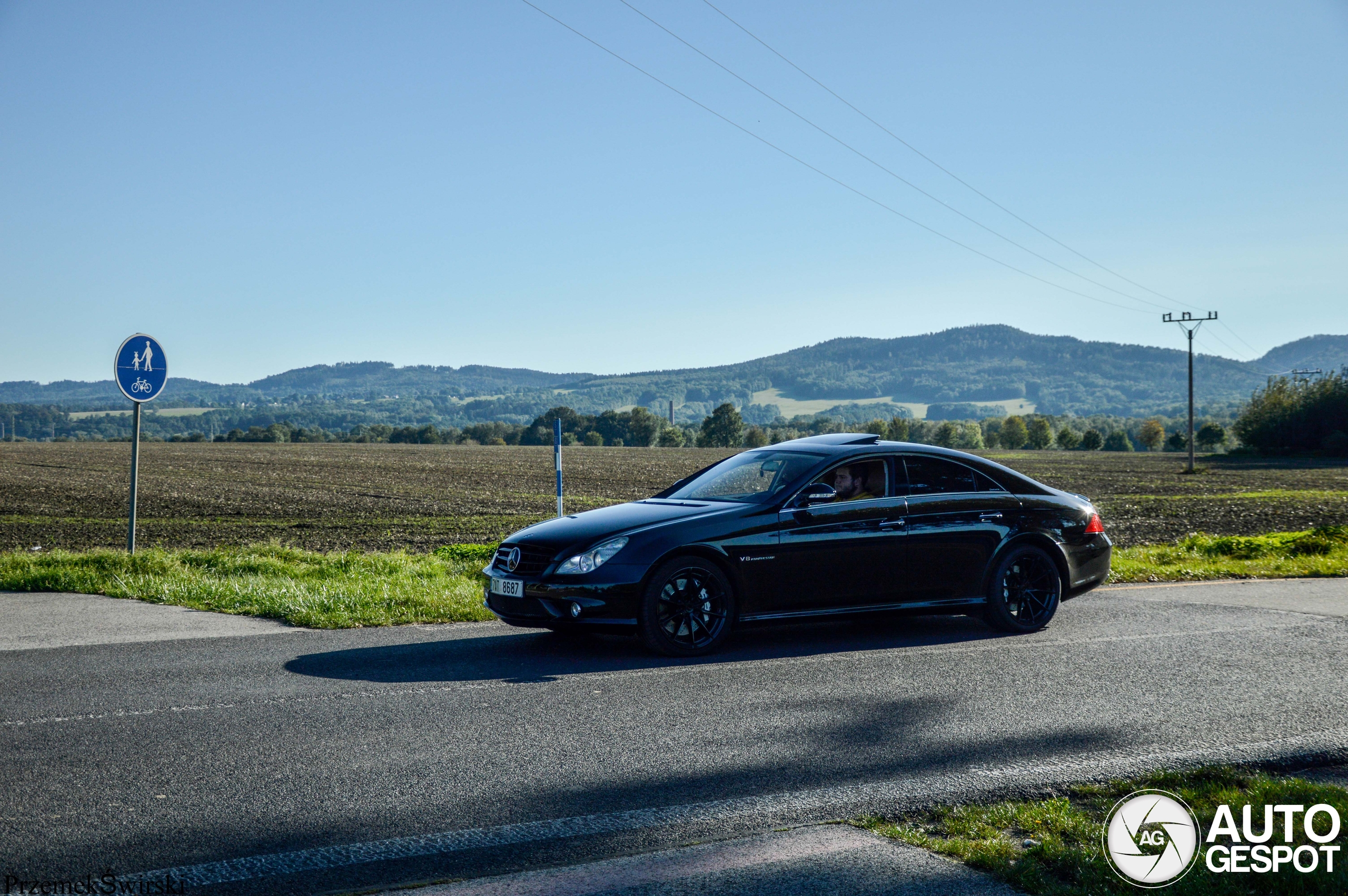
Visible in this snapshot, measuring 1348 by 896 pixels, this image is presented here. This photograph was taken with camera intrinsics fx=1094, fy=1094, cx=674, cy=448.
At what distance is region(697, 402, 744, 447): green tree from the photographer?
131000 millimetres

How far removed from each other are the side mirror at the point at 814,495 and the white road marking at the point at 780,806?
11.1 feet

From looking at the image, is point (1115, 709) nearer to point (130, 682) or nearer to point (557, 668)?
point (557, 668)

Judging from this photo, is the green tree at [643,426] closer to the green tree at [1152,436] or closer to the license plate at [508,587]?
the green tree at [1152,436]

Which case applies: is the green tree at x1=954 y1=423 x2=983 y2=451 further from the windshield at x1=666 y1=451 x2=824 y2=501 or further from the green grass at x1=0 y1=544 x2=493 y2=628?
the windshield at x1=666 y1=451 x2=824 y2=501

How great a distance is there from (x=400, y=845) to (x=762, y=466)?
538 centimetres

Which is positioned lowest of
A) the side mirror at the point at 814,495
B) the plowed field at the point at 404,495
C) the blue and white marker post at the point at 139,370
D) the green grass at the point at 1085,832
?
the plowed field at the point at 404,495

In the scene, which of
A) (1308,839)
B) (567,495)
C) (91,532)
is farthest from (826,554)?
(567,495)

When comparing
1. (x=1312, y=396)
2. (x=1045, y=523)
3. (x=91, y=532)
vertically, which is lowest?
(x=91, y=532)

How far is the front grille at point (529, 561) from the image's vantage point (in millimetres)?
8008

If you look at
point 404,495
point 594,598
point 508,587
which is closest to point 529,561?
point 508,587

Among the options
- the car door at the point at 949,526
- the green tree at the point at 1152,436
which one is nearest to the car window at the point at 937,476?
the car door at the point at 949,526

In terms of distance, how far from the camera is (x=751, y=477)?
8984 millimetres

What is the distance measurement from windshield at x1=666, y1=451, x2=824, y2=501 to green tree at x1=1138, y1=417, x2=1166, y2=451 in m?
149

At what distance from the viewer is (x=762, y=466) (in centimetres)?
908
